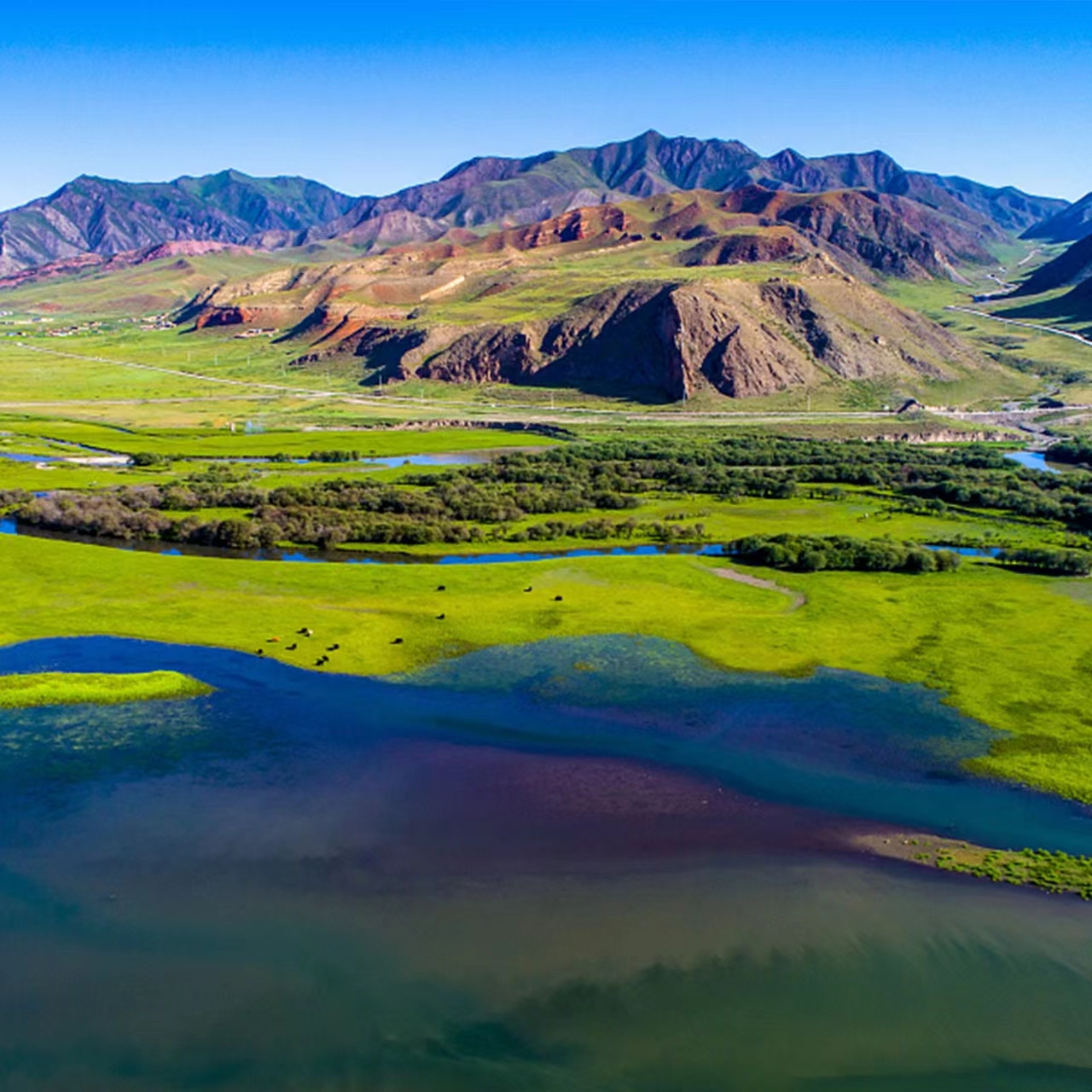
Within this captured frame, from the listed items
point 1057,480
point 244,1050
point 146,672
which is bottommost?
point 244,1050

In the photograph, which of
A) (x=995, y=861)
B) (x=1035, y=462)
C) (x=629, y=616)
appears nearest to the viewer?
(x=995, y=861)

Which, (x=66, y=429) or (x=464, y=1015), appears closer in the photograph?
(x=464, y=1015)

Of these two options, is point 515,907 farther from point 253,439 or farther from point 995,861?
point 253,439

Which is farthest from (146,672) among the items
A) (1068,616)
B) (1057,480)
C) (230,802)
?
(1057,480)

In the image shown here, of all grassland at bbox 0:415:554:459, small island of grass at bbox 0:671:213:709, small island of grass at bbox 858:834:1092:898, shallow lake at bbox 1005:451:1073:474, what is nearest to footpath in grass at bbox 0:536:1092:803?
small island of grass at bbox 0:671:213:709

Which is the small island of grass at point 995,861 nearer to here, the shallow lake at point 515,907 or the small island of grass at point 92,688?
the shallow lake at point 515,907

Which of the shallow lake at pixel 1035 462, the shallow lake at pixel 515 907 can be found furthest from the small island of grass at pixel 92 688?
the shallow lake at pixel 1035 462

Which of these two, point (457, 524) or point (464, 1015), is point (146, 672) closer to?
point (464, 1015)

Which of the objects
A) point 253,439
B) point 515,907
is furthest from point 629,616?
point 253,439
